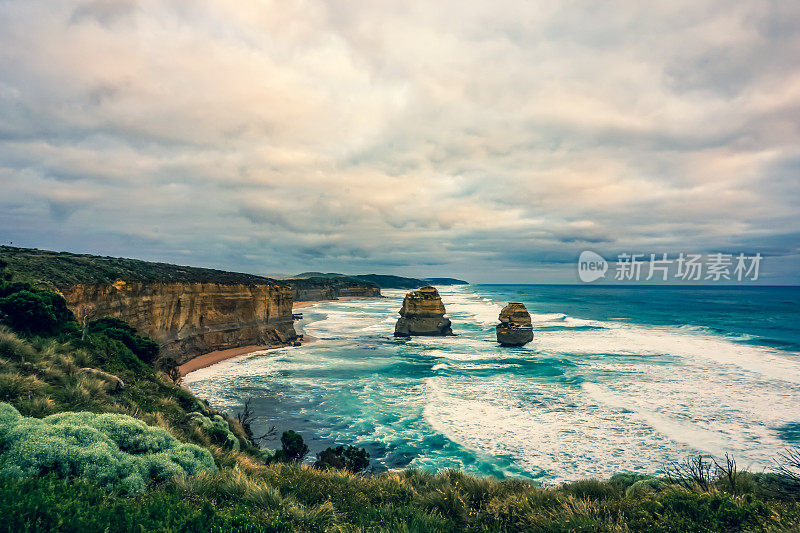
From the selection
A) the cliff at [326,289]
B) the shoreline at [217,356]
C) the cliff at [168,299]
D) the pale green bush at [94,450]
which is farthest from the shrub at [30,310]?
the cliff at [326,289]

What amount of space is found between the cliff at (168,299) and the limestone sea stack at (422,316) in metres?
16.5

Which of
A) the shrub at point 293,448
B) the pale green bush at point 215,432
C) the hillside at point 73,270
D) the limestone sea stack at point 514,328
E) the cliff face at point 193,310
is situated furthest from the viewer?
the limestone sea stack at point 514,328

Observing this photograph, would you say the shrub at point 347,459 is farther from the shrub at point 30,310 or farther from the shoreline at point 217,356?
the shoreline at point 217,356

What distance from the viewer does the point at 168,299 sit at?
34.5 meters

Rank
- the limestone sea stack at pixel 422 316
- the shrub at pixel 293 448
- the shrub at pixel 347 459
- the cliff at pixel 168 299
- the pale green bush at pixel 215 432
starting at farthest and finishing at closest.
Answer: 1. the limestone sea stack at pixel 422 316
2. the cliff at pixel 168 299
3. the shrub at pixel 293 448
4. the shrub at pixel 347 459
5. the pale green bush at pixel 215 432

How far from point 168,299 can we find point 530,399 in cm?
3363

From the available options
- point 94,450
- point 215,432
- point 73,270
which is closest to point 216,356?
point 73,270

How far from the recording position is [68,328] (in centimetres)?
1509

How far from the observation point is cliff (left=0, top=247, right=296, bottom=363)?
2439 centimetres

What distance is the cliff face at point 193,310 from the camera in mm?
26422

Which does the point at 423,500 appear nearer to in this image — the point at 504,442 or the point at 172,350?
the point at 504,442

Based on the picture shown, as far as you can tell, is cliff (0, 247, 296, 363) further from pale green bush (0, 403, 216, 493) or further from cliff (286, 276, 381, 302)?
cliff (286, 276, 381, 302)

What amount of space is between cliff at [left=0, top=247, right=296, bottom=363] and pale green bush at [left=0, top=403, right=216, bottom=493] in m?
18.2

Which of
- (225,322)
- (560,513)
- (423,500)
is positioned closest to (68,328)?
(423,500)
